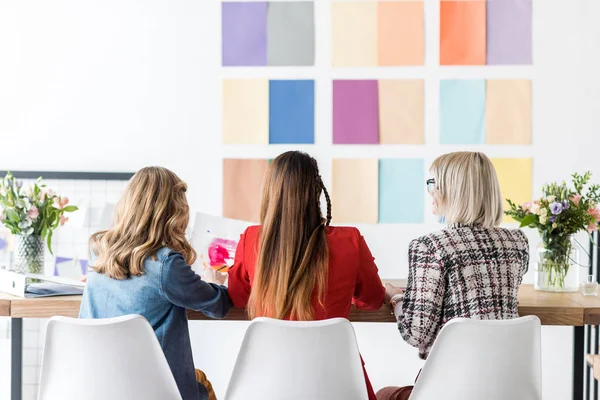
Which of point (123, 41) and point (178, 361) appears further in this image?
point (123, 41)

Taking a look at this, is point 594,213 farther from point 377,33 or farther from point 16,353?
point 16,353

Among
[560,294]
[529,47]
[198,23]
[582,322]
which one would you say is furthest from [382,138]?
[582,322]

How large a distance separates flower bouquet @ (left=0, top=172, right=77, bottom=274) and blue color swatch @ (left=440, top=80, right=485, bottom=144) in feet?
5.93

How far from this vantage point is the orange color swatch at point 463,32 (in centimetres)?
323

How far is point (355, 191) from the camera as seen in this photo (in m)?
3.26

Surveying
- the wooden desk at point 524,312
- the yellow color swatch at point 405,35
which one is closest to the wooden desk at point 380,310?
the wooden desk at point 524,312

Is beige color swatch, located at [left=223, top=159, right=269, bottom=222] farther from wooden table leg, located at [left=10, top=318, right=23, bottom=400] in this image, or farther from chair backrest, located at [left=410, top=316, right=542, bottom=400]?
chair backrest, located at [left=410, top=316, right=542, bottom=400]

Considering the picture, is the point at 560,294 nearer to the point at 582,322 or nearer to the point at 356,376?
the point at 582,322

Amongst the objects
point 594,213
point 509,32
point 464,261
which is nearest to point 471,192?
point 464,261

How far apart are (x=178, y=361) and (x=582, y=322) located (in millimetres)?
1154

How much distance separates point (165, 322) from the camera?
1840mm

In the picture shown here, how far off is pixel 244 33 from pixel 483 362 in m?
2.16

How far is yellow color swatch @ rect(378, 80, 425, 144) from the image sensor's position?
10.7ft

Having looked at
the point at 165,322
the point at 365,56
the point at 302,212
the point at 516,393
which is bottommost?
the point at 516,393
